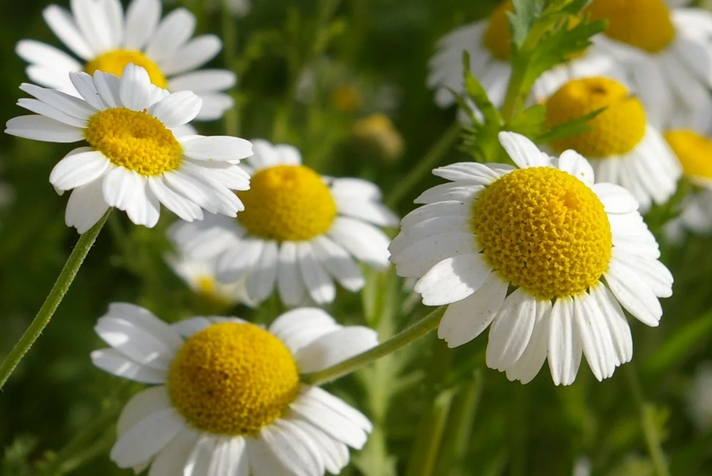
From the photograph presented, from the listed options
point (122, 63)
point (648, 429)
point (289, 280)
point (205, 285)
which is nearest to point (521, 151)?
point (289, 280)

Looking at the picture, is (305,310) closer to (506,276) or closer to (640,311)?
(506,276)

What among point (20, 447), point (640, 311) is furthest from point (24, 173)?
point (640, 311)

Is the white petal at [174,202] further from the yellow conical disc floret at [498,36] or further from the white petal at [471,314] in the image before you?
the yellow conical disc floret at [498,36]

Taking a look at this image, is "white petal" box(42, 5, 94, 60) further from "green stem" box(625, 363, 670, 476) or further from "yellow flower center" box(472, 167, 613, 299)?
"green stem" box(625, 363, 670, 476)

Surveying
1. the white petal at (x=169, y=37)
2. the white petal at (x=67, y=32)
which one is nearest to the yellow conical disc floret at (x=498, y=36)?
the white petal at (x=169, y=37)

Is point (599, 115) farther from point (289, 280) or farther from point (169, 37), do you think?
point (169, 37)

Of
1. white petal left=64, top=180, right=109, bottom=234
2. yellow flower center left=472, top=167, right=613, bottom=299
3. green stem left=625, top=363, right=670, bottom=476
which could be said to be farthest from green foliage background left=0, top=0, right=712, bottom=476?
white petal left=64, top=180, right=109, bottom=234
